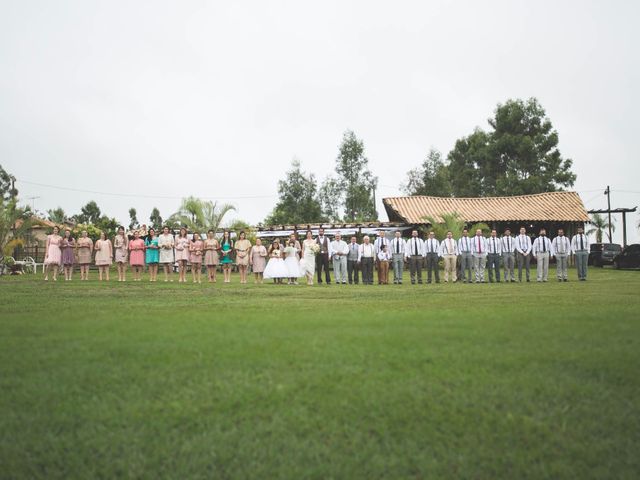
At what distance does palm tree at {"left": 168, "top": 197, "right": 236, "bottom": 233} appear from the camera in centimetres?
3506

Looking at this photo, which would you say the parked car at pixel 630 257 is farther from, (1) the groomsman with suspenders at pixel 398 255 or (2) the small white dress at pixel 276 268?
(2) the small white dress at pixel 276 268

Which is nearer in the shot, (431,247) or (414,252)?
(414,252)

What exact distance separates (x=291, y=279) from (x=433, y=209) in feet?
66.5

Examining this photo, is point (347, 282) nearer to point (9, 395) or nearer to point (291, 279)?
point (291, 279)

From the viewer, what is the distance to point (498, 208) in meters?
39.4

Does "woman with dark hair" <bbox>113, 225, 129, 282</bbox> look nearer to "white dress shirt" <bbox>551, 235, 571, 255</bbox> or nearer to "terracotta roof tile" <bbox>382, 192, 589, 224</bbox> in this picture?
"white dress shirt" <bbox>551, 235, 571, 255</bbox>

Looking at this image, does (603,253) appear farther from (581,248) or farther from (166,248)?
(166,248)

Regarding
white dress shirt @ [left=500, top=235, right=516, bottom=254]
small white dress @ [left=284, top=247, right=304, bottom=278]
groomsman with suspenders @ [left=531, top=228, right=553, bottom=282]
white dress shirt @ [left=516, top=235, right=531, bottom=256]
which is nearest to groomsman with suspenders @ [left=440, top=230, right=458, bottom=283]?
white dress shirt @ [left=500, top=235, right=516, bottom=254]

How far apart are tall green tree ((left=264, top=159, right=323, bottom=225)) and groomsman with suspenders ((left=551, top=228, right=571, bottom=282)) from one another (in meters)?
28.5

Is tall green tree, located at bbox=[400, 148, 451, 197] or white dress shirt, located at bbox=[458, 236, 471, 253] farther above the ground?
tall green tree, located at bbox=[400, 148, 451, 197]

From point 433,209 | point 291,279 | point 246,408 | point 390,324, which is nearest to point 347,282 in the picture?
point 291,279

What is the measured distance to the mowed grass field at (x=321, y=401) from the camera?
14.9 ft

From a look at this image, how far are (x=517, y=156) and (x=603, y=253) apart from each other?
16603 millimetres

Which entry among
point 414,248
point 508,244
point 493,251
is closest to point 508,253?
point 508,244
